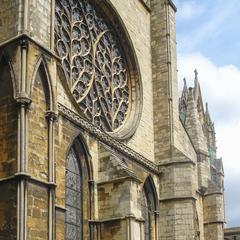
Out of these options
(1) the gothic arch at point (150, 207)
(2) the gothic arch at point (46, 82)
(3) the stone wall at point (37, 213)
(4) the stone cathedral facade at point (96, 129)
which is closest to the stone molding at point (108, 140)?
(4) the stone cathedral facade at point (96, 129)

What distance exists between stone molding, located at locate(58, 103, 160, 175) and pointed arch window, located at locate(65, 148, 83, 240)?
785mm

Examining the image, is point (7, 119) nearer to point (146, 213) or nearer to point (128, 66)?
point (146, 213)

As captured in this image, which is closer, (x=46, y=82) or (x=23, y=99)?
(x=23, y=99)

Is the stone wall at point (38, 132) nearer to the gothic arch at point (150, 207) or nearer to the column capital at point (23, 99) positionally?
the column capital at point (23, 99)

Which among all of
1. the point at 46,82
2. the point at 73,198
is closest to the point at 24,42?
the point at 46,82

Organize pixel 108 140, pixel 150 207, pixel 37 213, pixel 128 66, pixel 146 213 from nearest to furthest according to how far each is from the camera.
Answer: pixel 37 213, pixel 108 140, pixel 146 213, pixel 150 207, pixel 128 66

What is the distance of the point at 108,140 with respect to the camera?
1662 centimetres

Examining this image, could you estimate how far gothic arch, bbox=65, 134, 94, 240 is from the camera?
14.8 metres

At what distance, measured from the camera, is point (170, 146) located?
2023 cm

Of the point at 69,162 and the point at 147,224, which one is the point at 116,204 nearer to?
the point at 69,162

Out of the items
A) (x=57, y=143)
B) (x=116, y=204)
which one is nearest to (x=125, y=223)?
(x=116, y=204)

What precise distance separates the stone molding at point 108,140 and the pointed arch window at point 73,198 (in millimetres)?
785

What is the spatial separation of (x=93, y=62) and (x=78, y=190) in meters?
4.35

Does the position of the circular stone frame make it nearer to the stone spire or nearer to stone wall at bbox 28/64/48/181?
the stone spire
